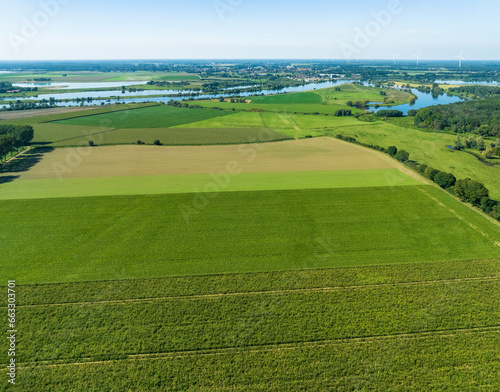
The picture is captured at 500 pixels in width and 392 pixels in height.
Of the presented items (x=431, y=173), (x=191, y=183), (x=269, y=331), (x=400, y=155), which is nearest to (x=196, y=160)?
(x=191, y=183)

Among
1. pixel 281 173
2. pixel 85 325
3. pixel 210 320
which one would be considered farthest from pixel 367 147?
pixel 85 325

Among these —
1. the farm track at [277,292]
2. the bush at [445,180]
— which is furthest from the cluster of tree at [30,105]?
the bush at [445,180]

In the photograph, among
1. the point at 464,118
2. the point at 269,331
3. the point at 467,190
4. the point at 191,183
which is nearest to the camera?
the point at 269,331

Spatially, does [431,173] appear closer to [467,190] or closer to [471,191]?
[467,190]

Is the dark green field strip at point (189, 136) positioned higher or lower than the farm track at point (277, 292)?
higher

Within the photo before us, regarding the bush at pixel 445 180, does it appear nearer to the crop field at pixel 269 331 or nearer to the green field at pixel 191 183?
the green field at pixel 191 183
